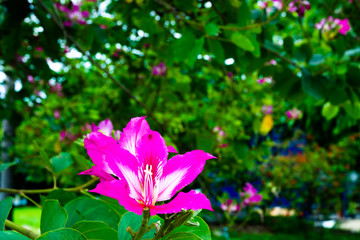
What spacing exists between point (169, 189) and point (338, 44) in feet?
4.55

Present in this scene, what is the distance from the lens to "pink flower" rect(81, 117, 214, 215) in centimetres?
34

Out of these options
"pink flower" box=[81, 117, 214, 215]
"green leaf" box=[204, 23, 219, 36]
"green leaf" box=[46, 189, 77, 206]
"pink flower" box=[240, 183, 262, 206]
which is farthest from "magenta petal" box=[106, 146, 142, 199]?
"pink flower" box=[240, 183, 262, 206]

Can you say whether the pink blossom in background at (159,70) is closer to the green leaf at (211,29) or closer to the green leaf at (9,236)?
the green leaf at (211,29)

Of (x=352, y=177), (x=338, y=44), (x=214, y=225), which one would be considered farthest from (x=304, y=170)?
(x=338, y=44)

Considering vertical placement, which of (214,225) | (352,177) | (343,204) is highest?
(352,177)

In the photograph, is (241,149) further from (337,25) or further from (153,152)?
(153,152)

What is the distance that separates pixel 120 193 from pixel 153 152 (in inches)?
2.3

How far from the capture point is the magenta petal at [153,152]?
14.9 inches

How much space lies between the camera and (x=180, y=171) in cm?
37

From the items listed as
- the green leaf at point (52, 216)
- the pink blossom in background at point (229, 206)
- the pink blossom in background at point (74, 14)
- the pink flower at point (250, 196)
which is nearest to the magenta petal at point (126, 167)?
the green leaf at point (52, 216)

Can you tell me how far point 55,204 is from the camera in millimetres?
421

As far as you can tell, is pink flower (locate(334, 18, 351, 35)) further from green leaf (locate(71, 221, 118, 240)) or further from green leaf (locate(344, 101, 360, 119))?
green leaf (locate(71, 221, 118, 240))

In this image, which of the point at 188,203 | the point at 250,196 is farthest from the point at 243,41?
the point at 250,196

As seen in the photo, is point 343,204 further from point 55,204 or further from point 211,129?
point 55,204
